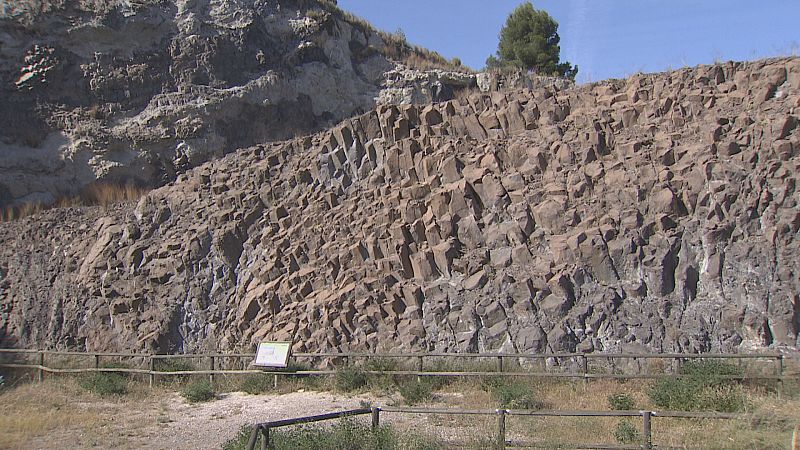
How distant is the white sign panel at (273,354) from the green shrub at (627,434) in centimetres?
769

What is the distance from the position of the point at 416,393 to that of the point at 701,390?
16.7 feet

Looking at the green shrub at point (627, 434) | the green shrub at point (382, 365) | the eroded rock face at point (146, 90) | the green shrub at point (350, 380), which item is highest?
the eroded rock face at point (146, 90)

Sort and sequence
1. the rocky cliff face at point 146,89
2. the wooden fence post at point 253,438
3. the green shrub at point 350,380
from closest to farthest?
the wooden fence post at point 253,438, the green shrub at point 350,380, the rocky cliff face at point 146,89

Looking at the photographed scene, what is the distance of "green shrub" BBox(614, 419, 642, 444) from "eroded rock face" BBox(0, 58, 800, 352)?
4.31 m

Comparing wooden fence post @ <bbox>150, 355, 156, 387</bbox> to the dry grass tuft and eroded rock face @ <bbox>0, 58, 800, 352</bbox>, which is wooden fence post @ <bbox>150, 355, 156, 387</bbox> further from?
the dry grass tuft

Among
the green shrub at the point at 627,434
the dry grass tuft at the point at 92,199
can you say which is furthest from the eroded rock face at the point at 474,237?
the green shrub at the point at 627,434

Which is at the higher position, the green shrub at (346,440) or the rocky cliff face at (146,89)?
the rocky cliff face at (146,89)

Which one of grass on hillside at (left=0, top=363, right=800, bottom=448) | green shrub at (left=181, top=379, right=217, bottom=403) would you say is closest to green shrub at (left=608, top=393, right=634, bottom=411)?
grass on hillside at (left=0, top=363, right=800, bottom=448)

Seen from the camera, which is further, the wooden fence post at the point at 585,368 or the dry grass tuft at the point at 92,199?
the dry grass tuft at the point at 92,199

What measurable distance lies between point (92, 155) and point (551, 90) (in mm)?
15249

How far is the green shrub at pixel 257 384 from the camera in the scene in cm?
1593

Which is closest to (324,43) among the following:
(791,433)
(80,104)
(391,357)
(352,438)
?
(80,104)

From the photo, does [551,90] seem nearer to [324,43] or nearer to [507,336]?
[507,336]

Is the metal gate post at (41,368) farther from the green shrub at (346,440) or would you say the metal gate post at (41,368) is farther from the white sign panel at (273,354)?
the green shrub at (346,440)
